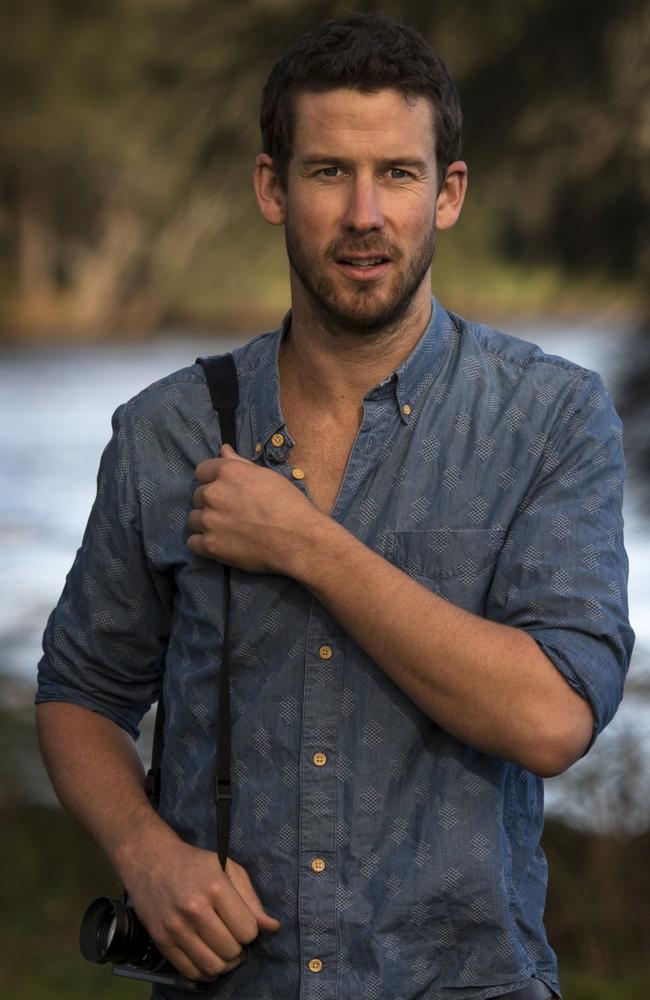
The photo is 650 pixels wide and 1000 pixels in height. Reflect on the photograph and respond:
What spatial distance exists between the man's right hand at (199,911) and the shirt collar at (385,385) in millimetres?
472

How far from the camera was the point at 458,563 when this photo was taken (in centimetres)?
181

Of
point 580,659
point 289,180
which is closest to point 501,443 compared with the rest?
point 580,659

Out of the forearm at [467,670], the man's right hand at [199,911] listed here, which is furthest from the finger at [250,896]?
the forearm at [467,670]

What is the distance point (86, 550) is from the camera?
204cm

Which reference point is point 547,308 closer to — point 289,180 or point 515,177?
point 515,177

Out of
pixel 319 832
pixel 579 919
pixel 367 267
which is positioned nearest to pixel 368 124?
pixel 367 267

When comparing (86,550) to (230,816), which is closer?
(230,816)

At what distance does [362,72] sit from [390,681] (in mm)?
674

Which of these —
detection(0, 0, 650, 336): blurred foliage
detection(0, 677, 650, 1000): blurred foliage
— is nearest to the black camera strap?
detection(0, 0, 650, 336): blurred foliage

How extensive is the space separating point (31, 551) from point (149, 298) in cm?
293

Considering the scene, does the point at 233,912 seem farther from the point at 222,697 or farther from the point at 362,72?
the point at 362,72

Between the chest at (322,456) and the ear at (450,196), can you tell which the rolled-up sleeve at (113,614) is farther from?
Result: the ear at (450,196)

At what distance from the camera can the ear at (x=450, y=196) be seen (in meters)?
1.93

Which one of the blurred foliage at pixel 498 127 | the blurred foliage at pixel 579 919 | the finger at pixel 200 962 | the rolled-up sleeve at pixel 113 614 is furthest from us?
the blurred foliage at pixel 579 919
